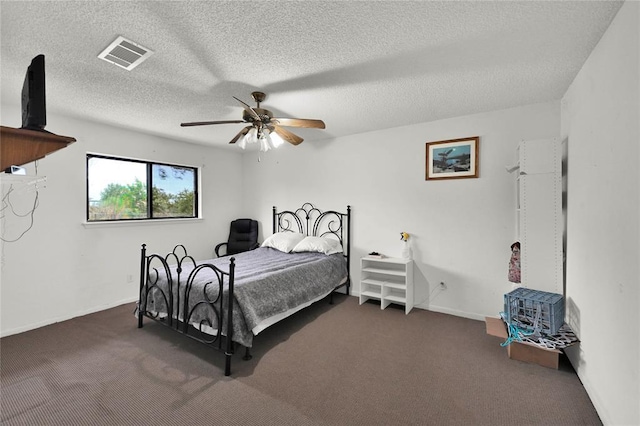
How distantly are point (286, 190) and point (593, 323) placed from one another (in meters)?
4.17

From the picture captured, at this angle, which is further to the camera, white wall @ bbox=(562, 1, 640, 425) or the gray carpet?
the gray carpet

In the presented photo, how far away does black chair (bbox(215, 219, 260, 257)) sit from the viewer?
5293 millimetres

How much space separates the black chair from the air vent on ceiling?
137 inches

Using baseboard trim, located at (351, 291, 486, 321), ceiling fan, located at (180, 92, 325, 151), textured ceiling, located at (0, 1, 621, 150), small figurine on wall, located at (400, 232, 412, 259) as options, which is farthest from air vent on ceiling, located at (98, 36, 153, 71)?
baseboard trim, located at (351, 291, 486, 321)

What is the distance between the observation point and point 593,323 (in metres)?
2.01

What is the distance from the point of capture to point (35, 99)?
3.11ft

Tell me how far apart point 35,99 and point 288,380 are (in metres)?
2.26

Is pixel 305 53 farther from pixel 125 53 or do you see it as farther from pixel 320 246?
pixel 320 246

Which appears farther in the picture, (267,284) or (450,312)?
(450,312)

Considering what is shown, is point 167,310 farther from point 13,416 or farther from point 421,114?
point 421,114

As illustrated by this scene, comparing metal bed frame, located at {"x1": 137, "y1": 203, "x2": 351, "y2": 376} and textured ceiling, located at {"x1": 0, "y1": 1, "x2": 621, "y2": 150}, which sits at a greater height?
textured ceiling, located at {"x1": 0, "y1": 1, "x2": 621, "y2": 150}

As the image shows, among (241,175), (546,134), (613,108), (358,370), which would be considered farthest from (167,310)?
(546,134)

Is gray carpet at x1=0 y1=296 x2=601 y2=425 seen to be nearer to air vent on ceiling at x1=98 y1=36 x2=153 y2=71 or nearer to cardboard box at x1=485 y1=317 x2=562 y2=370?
cardboard box at x1=485 y1=317 x2=562 y2=370

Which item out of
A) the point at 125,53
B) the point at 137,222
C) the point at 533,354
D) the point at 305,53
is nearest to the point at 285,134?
the point at 305,53
